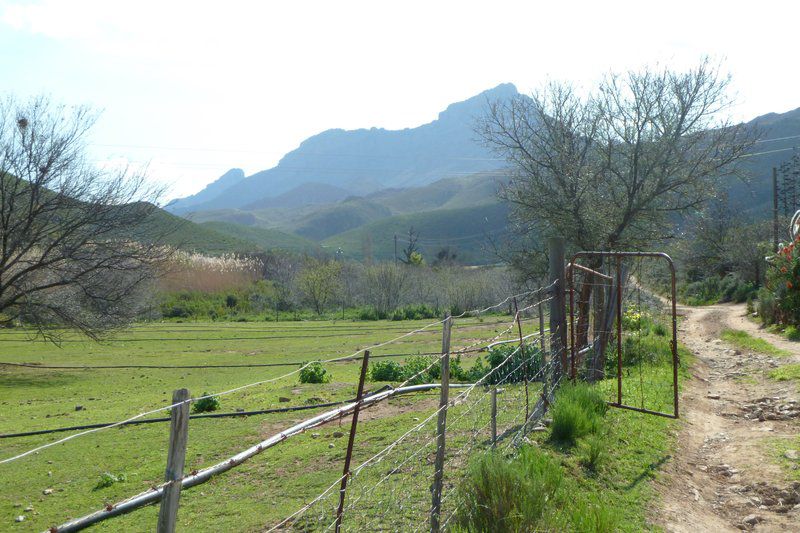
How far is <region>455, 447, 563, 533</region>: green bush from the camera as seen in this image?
4.46 m

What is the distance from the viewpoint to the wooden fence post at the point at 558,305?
7855mm

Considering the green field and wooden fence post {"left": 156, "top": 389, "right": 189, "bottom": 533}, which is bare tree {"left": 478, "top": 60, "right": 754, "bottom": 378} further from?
wooden fence post {"left": 156, "top": 389, "right": 189, "bottom": 533}

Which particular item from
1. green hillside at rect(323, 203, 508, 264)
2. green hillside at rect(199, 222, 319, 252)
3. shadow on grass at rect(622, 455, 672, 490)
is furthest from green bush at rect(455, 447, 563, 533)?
green hillside at rect(199, 222, 319, 252)

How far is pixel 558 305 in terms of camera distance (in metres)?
7.93

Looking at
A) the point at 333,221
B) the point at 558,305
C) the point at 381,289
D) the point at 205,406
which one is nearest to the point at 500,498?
the point at 558,305

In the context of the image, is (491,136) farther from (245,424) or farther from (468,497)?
(468,497)

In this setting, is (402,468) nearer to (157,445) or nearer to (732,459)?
(732,459)

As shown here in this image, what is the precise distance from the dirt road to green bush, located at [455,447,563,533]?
62.2 inches

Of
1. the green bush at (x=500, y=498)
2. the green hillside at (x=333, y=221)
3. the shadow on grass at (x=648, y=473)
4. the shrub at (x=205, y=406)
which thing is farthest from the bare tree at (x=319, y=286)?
the green hillside at (x=333, y=221)

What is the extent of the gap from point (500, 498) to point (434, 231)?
124 metres

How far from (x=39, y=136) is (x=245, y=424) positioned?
13.6 metres

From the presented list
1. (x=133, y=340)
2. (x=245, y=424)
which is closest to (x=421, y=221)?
(x=133, y=340)

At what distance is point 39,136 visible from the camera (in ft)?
65.3

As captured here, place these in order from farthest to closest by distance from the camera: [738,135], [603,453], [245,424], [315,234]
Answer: [315,234] → [738,135] → [245,424] → [603,453]
